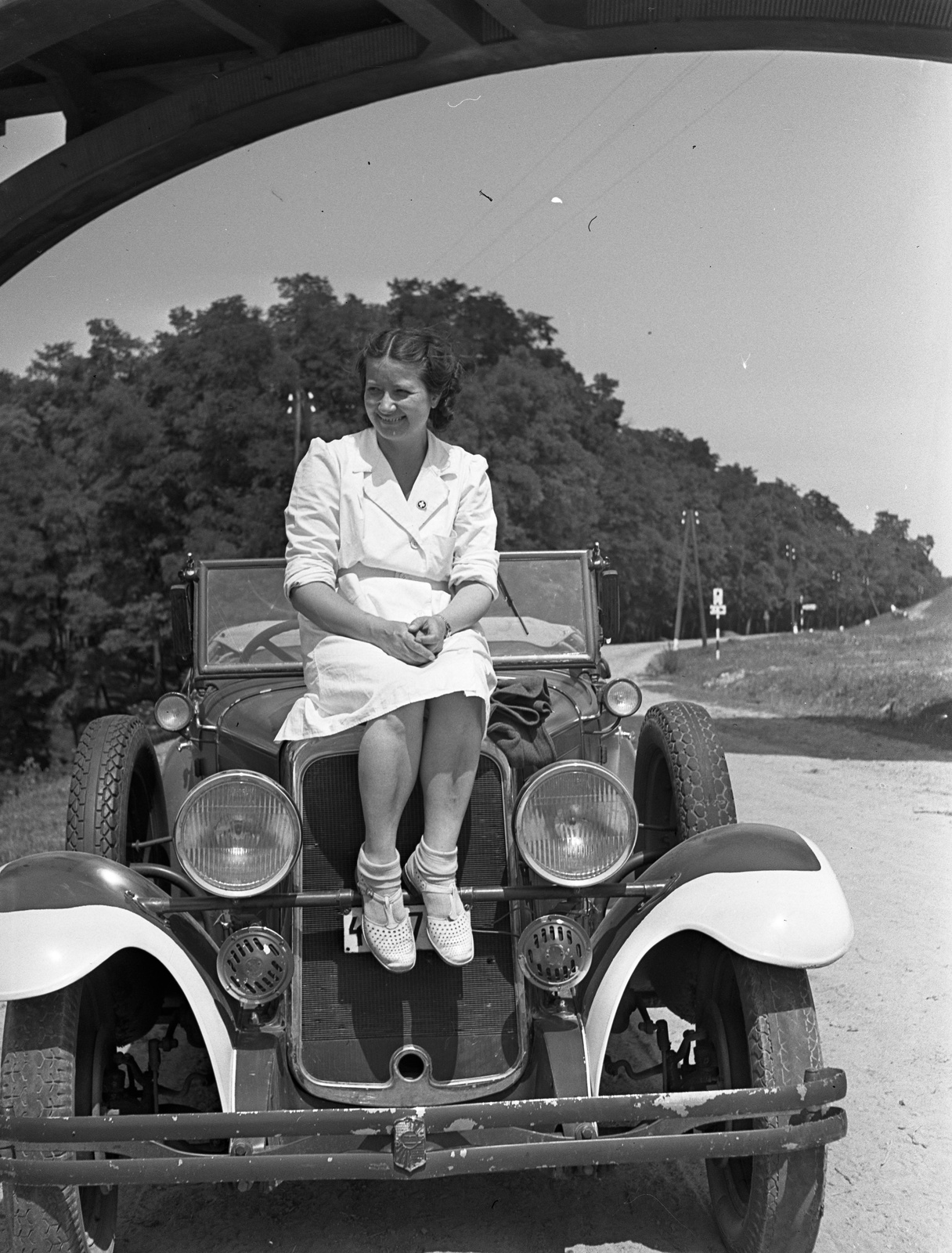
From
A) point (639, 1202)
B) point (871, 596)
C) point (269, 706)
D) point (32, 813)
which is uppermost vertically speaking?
point (871, 596)

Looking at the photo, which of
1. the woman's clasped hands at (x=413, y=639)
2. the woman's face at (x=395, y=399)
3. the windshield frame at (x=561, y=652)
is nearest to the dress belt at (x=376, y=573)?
the woman's clasped hands at (x=413, y=639)

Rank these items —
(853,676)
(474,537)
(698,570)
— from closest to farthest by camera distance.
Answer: (474,537), (853,676), (698,570)

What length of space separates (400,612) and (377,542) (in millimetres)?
196

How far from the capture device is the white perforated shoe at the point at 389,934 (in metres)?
2.85

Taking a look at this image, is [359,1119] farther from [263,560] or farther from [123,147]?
[123,147]

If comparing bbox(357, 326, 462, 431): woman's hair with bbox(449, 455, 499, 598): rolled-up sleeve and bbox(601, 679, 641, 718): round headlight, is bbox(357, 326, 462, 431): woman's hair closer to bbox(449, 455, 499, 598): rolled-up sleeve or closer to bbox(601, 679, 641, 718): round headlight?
bbox(449, 455, 499, 598): rolled-up sleeve

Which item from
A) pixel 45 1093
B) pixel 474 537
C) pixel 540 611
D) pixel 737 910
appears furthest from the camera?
pixel 540 611

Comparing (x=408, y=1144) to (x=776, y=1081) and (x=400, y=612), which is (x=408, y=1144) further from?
(x=400, y=612)

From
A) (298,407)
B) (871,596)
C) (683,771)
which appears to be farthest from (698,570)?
(683,771)

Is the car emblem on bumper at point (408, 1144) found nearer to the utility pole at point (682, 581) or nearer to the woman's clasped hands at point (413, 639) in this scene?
the woman's clasped hands at point (413, 639)

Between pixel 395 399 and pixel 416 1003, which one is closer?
pixel 416 1003

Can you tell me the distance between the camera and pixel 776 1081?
269 cm

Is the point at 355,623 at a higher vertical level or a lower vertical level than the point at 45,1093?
higher

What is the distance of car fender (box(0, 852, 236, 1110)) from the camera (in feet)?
8.66
